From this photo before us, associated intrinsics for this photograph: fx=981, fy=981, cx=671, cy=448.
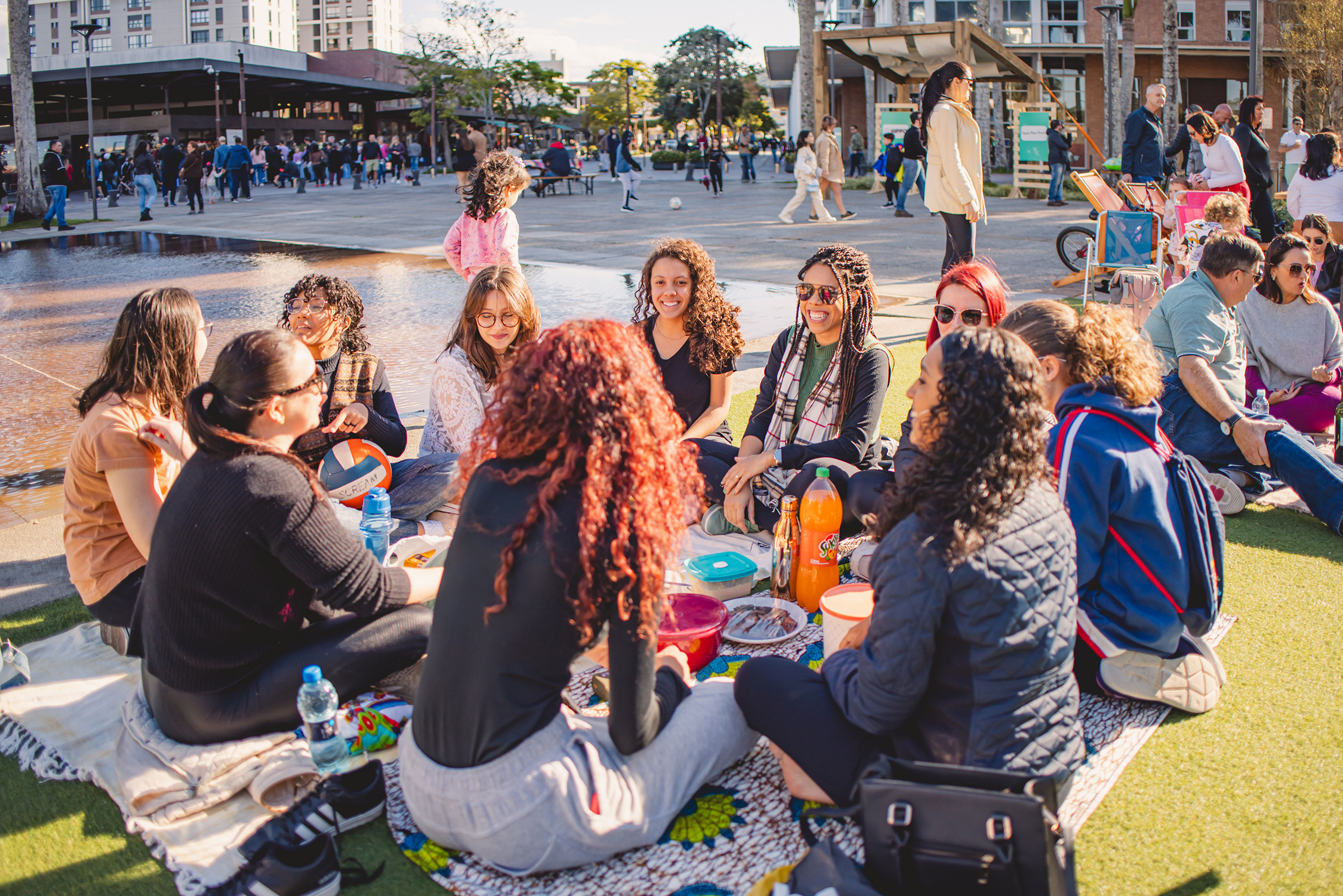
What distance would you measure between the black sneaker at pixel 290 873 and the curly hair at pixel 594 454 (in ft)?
2.47

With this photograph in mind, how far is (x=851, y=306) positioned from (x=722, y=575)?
1.31m

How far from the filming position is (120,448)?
3033 mm

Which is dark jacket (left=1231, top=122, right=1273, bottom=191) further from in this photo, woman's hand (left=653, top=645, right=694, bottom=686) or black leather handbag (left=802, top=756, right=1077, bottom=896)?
black leather handbag (left=802, top=756, right=1077, bottom=896)

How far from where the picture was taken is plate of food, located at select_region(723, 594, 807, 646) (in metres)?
3.43

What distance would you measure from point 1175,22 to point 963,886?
30068 millimetres

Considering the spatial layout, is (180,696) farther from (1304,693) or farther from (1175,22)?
(1175,22)

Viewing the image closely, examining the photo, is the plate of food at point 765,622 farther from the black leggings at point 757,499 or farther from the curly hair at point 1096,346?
the curly hair at point 1096,346

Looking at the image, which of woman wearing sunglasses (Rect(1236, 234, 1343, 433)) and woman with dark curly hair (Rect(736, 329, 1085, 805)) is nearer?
woman with dark curly hair (Rect(736, 329, 1085, 805))

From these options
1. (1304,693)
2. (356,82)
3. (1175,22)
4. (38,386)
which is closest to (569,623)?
(1304,693)

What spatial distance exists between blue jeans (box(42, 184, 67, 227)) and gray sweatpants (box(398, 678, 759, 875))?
22809 millimetres

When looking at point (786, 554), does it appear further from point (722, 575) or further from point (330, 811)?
A: point (330, 811)

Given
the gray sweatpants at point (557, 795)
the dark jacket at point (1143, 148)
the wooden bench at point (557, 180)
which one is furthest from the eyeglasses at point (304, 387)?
the wooden bench at point (557, 180)

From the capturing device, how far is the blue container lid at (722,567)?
3762 millimetres

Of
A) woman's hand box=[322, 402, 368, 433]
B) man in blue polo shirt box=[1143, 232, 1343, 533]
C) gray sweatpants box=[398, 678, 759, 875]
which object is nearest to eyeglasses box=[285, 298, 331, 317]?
woman's hand box=[322, 402, 368, 433]
